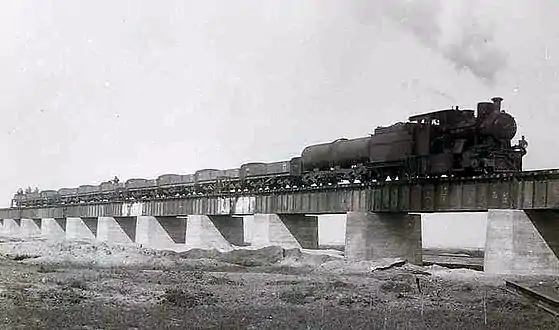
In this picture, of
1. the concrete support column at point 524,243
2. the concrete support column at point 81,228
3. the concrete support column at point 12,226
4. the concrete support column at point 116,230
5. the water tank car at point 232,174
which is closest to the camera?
the concrete support column at point 524,243

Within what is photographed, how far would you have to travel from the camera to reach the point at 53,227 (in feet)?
222

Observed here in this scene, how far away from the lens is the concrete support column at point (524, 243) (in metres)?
26.4

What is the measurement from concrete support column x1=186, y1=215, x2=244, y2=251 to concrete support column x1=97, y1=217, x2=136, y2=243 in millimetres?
11062

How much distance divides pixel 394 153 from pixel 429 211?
357cm

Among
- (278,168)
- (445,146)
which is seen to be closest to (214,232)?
(278,168)

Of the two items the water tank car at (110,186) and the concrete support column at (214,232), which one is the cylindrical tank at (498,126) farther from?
the water tank car at (110,186)

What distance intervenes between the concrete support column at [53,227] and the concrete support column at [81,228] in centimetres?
209

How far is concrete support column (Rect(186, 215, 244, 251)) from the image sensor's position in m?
49.1

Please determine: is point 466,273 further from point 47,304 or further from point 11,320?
point 11,320

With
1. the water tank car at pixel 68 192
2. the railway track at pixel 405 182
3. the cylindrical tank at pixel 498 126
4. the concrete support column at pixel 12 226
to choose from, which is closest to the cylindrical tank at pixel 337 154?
the railway track at pixel 405 182

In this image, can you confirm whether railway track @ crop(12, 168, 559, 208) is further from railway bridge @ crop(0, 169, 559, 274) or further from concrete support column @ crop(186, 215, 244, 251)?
concrete support column @ crop(186, 215, 244, 251)

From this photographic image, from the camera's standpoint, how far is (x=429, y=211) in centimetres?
3142

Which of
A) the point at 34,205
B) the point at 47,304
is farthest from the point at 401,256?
the point at 34,205

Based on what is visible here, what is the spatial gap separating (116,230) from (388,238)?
31.7 m
